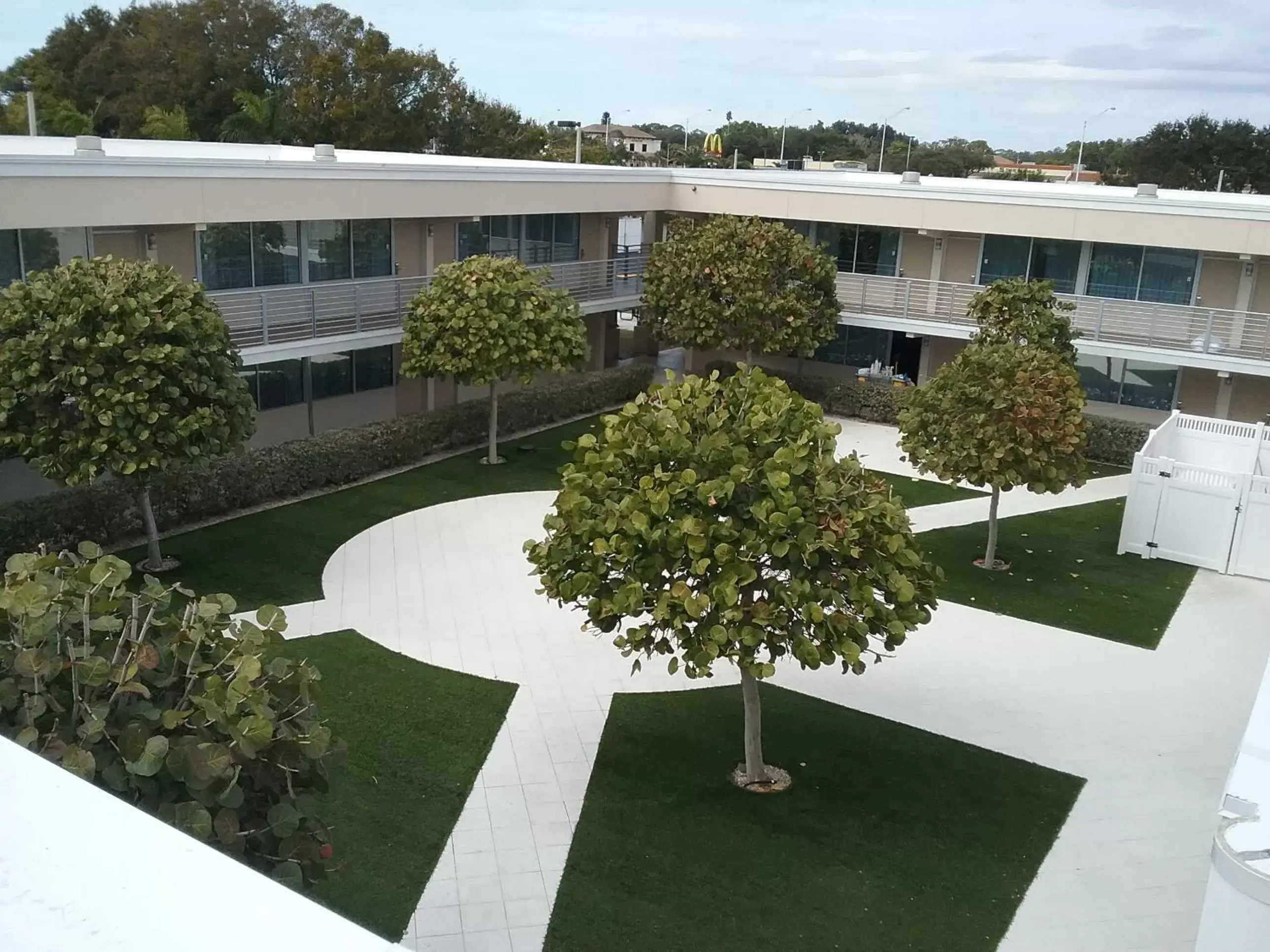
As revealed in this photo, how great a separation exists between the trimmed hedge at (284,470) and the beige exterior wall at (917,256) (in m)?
7.43

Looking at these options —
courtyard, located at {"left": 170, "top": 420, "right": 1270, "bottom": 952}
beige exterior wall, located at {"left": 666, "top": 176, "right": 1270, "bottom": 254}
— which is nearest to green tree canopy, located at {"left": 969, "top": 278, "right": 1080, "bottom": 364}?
beige exterior wall, located at {"left": 666, "top": 176, "right": 1270, "bottom": 254}

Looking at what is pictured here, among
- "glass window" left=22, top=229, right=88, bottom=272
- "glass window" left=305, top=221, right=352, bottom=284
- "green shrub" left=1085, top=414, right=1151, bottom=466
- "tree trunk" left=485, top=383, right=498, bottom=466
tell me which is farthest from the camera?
"green shrub" left=1085, top=414, right=1151, bottom=466

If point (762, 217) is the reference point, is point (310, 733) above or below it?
below

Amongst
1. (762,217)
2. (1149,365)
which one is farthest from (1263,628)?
(762,217)

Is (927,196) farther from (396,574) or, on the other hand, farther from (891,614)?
(891,614)

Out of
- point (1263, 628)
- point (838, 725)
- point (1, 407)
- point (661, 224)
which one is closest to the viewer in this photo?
point (838, 725)

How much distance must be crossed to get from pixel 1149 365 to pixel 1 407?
2226 centimetres

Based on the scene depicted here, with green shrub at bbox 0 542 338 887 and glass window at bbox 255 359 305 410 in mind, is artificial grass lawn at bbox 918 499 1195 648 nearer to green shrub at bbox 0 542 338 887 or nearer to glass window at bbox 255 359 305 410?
glass window at bbox 255 359 305 410

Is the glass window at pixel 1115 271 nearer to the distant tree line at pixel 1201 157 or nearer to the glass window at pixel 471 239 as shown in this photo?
the glass window at pixel 471 239

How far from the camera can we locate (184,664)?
6.03 metres

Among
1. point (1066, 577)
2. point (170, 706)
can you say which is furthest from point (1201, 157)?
point (170, 706)

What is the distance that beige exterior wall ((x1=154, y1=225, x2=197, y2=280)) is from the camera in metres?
18.6

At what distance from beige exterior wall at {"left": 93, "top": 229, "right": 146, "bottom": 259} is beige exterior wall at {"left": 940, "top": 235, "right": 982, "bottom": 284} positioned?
1754 cm

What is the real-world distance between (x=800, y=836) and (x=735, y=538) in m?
3.10
